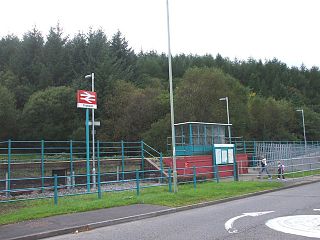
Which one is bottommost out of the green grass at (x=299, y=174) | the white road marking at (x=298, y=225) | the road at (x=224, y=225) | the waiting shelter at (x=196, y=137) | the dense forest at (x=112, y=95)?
the road at (x=224, y=225)

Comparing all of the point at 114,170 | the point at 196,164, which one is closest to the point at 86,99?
the point at 114,170

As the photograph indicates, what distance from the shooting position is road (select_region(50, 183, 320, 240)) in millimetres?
9469

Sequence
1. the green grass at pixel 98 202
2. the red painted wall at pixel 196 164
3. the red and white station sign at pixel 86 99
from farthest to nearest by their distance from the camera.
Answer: the red painted wall at pixel 196 164 < the red and white station sign at pixel 86 99 < the green grass at pixel 98 202

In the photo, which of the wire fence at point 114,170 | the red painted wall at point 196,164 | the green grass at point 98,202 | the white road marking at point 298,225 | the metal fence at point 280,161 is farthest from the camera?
the red painted wall at point 196,164

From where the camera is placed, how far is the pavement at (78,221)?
1035cm

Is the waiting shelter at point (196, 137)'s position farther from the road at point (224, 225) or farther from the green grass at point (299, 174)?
the road at point (224, 225)

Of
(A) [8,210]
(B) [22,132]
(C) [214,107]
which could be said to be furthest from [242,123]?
(A) [8,210]

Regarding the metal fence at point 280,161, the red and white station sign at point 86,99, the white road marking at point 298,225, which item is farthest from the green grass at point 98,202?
the metal fence at point 280,161

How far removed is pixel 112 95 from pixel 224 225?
175ft

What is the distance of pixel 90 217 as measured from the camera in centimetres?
1256

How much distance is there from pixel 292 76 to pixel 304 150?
81.6m

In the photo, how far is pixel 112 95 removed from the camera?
2488 inches

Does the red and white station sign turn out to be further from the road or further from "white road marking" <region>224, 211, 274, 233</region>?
"white road marking" <region>224, 211, 274, 233</region>

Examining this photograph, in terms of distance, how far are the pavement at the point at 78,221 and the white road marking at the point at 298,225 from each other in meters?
4.10
